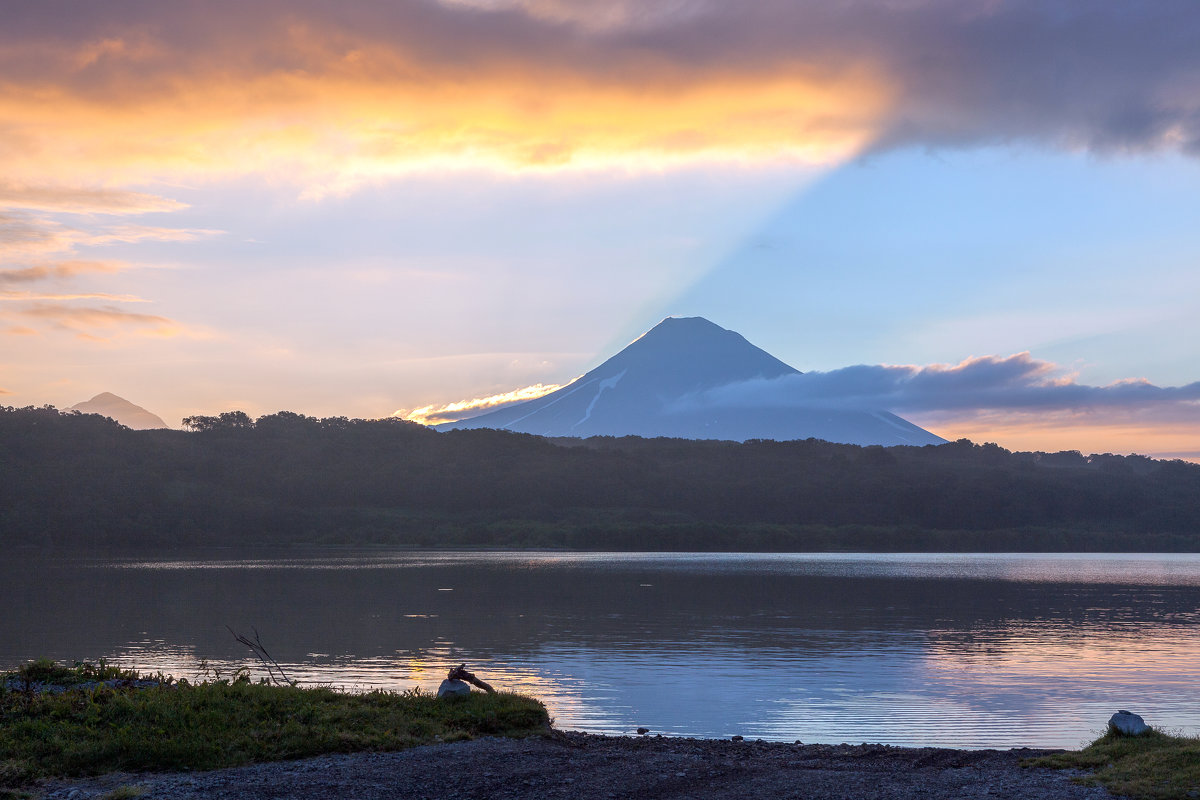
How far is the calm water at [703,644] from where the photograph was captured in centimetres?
2711

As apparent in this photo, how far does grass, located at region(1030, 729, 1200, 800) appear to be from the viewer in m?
14.6

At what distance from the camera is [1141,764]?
15953mm

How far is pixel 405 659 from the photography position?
36.6 meters

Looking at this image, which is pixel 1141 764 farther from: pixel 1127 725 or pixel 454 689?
pixel 454 689

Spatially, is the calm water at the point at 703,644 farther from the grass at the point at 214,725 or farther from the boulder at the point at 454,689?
the grass at the point at 214,725

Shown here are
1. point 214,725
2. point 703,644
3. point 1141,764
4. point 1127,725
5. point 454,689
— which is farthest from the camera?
point 703,644

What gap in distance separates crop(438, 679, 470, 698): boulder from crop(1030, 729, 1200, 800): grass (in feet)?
34.7

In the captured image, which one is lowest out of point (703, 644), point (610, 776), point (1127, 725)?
point (703, 644)

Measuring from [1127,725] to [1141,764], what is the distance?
8.19 feet

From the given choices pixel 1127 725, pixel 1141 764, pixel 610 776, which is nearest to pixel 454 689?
pixel 610 776

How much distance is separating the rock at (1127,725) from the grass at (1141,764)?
0.30 feet

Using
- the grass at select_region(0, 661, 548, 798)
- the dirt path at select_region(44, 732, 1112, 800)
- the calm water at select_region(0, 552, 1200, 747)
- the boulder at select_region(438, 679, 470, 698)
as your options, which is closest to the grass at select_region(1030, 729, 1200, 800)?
the dirt path at select_region(44, 732, 1112, 800)

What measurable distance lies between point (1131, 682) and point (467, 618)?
32.6m

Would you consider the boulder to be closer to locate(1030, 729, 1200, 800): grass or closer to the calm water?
the calm water
